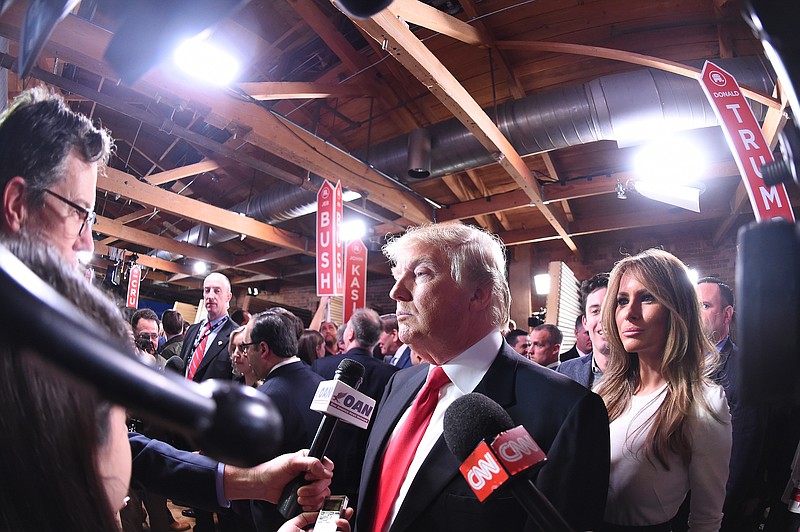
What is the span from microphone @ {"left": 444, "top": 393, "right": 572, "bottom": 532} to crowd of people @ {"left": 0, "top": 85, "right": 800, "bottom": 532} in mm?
156

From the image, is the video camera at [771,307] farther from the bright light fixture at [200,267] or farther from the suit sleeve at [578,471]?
the bright light fixture at [200,267]

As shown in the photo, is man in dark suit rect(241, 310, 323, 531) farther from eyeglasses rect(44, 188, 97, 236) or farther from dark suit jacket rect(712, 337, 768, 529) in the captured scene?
dark suit jacket rect(712, 337, 768, 529)

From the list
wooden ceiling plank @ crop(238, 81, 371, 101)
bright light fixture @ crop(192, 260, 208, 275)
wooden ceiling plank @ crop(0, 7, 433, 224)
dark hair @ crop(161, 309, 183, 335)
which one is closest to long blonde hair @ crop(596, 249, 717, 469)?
wooden ceiling plank @ crop(0, 7, 433, 224)

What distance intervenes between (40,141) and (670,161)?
5540mm

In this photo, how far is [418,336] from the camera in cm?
162

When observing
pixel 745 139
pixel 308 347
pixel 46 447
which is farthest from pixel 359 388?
pixel 745 139

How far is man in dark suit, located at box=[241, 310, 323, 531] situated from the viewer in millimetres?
2490

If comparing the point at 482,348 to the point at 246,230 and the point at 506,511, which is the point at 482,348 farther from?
the point at 246,230

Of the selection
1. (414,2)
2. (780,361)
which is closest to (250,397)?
(780,361)

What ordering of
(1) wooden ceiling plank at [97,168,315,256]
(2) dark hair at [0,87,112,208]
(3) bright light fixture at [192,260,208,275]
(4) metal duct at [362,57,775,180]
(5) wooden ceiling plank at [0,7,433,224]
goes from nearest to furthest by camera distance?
(2) dark hair at [0,87,112,208] → (5) wooden ceiling plank at [0,7,433,224] → (4) metal duct at [362,57,775,180] → (1) wooden ceiling plank at [97,168,315,256] → (3) bright light fixture at [192,260,208,275]

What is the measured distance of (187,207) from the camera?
6.40 metres

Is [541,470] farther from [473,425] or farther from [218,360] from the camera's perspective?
[218,360]

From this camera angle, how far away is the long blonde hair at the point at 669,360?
1496 millimetres

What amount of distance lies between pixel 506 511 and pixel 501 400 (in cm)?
29
